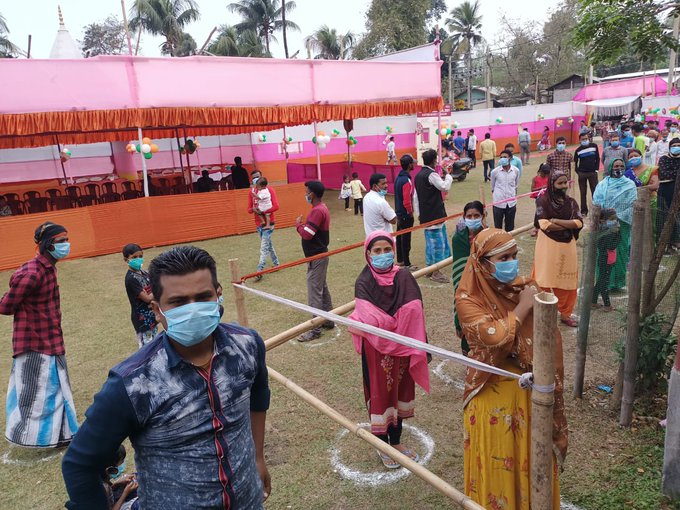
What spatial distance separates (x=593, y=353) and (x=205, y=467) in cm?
366

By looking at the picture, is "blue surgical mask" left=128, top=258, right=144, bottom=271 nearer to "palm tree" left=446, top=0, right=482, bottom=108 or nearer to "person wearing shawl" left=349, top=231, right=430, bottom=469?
"person wearing shawl" left=349, top=231, right=430, bottom=469

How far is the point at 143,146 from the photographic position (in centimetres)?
1107

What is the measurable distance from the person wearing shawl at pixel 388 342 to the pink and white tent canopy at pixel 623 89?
31594 mm

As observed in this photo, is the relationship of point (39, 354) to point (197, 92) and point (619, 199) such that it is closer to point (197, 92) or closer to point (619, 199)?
point (619, 199)

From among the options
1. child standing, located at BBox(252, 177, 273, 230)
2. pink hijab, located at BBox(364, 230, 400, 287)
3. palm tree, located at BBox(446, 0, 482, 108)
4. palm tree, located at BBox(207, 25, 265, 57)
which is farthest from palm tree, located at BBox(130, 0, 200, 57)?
pink hijab, located at BBox(364, 230, 400, 287)

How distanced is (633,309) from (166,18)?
39368 mm

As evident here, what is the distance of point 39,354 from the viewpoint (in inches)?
154

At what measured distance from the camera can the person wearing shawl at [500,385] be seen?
2502mm

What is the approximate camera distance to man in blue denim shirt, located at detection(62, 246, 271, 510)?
158 cm

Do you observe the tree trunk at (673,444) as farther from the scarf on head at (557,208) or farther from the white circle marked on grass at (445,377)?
the scarf on head at (557,208)

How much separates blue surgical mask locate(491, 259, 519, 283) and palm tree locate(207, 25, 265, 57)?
115 feet

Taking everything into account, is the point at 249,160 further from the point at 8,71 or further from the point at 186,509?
the point at 186,509

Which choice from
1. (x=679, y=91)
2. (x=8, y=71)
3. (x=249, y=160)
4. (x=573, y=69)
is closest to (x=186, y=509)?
(x=8, y=71)

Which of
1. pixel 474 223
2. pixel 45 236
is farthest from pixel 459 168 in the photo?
pixel 45 236
